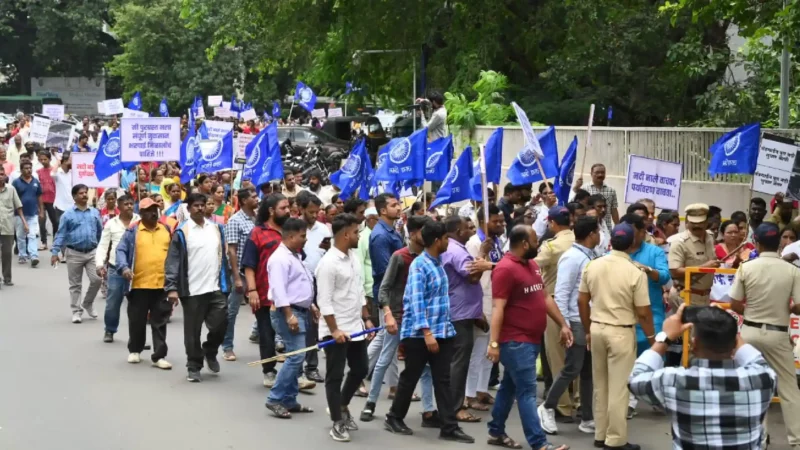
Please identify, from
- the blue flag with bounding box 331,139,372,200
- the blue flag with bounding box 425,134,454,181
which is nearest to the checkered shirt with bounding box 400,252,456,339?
the blue flag with bounding box 425,134,454,181

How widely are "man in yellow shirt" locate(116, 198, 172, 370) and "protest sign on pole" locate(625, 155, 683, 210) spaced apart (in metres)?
5.27

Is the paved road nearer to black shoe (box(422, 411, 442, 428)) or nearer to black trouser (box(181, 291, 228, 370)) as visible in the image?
black shoe (box(422, 411, 442, 428))

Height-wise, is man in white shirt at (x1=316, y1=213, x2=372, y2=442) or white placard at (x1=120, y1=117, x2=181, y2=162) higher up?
white placard at (x1=120, y1=117, x2=181, y2=162)

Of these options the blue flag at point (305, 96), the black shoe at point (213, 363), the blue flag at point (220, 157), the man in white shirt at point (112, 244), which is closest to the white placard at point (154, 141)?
the blue flag at point (220, 157)

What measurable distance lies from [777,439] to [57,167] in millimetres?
16438

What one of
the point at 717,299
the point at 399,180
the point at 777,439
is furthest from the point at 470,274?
the point at 399,180

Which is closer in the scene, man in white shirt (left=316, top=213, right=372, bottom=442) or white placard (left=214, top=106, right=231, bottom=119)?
man in white shirt (left=316, top=213, right=372, bottom=442)

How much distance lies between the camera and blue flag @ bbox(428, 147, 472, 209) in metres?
13.0

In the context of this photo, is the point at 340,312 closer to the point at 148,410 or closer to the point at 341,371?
the point at 341,371

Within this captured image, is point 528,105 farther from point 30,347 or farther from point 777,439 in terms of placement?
point 777,439

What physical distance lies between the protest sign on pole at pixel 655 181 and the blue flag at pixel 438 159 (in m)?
2.32

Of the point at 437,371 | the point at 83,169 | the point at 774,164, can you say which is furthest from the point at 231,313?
the point at 83,169

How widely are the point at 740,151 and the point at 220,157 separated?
7940 millimetres

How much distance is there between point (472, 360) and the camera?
34.0 feet
